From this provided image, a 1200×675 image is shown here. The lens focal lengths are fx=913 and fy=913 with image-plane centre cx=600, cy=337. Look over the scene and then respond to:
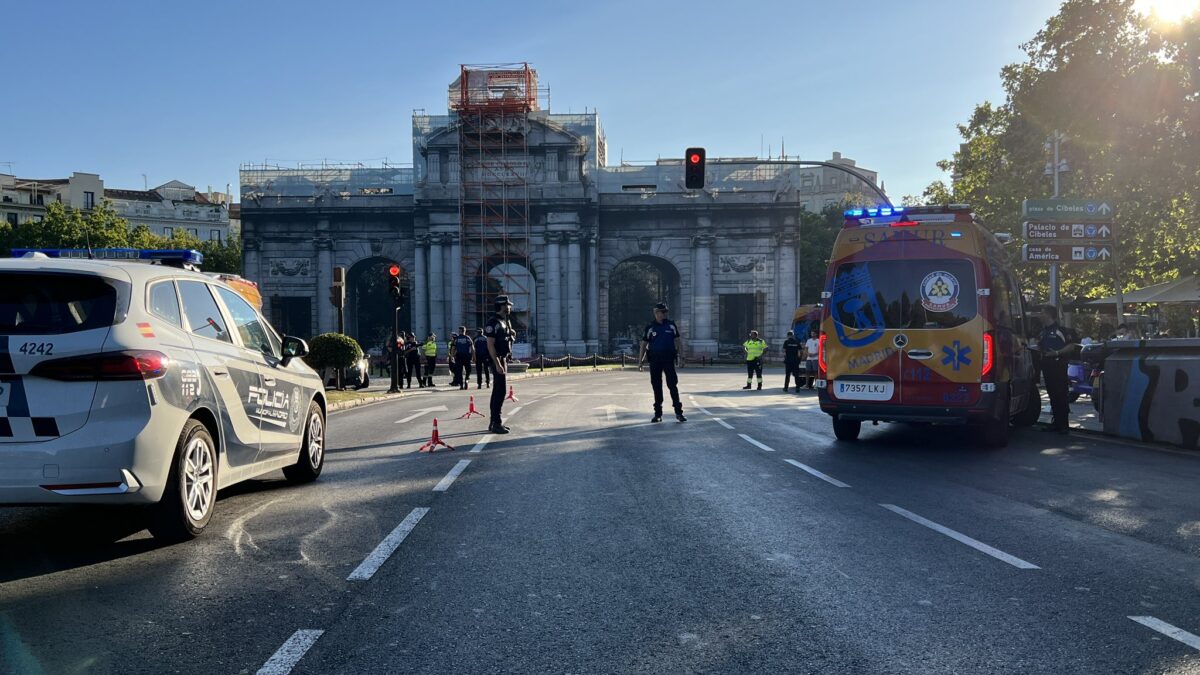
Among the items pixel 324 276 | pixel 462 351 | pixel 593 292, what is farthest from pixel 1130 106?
pixel 324 276

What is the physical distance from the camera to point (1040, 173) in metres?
31.1

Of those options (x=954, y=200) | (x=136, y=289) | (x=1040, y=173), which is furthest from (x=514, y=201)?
(x=136, y=289)

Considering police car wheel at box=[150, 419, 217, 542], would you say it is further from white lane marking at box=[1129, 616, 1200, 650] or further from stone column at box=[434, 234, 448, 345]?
stone column at box=[434, 234, 448, 345]

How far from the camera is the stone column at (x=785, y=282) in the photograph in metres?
60.5

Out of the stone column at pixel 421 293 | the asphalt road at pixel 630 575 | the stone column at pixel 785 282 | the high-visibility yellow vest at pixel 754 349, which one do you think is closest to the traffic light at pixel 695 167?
the high-visibility yellow vest at pixel 754 349

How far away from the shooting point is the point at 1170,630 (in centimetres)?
425

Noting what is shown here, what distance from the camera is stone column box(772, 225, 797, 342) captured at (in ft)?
198

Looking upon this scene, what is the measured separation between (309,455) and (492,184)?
168ft

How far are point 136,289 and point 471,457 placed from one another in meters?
5.40

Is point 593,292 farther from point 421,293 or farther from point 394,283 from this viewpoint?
point 394,283

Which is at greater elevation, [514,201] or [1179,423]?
[514,201]

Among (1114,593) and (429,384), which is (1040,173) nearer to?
(429,384)

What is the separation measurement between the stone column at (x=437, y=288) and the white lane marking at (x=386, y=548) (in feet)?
172

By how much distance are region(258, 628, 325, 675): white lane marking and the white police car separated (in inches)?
77.0
